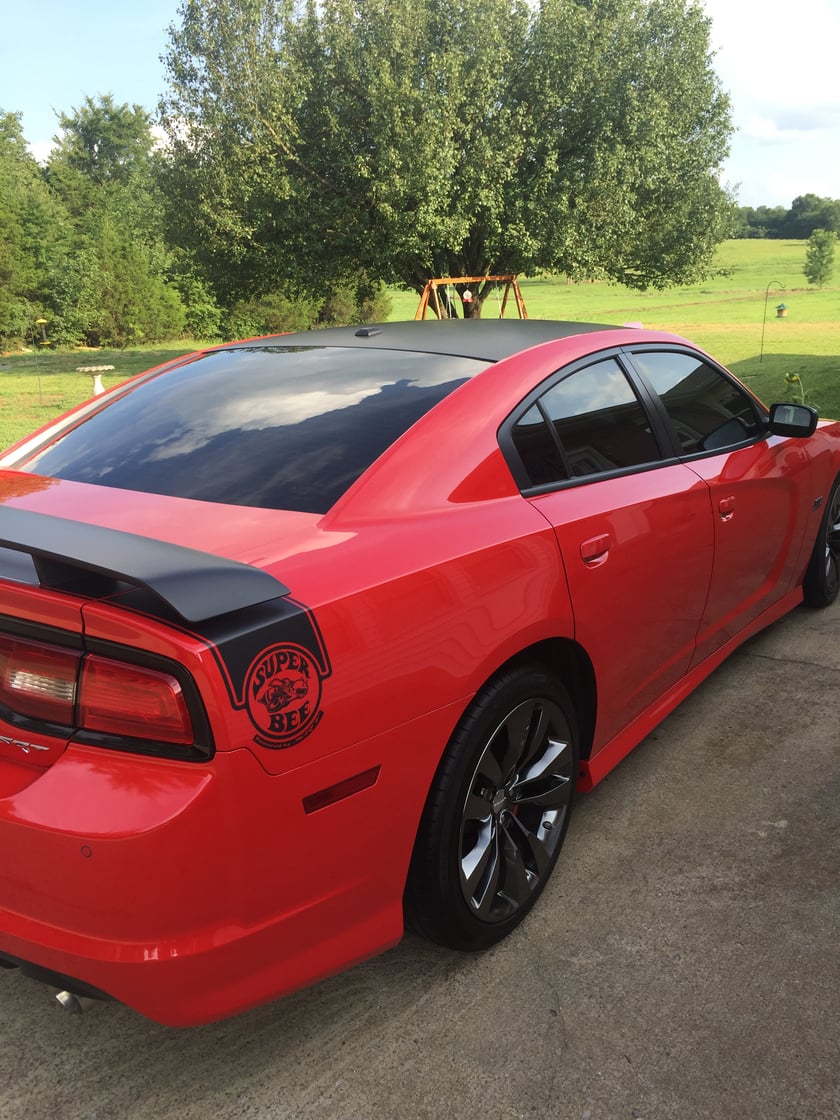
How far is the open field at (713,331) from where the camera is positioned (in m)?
Result: 16.2

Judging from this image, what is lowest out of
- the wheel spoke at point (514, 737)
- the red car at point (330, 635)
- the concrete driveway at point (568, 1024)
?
the concrete driveway at point (568, 1024)

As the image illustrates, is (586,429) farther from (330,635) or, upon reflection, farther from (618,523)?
(330,635)

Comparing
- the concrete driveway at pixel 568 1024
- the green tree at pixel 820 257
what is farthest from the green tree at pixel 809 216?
the concrete driveway at pixel 568 1024

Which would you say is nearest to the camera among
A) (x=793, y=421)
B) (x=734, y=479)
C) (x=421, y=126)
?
(x=734, y=479)

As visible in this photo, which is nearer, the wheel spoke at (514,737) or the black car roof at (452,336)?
the wheel spoke at (514,737)

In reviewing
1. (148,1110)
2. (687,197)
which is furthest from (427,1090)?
(687,197)

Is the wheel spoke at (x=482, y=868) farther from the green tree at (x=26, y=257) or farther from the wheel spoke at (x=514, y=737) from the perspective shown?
the green tree at (x=26, y=257)

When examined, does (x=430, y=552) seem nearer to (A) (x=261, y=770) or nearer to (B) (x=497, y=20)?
(A) (x=261, y=770)

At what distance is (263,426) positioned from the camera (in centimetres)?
251

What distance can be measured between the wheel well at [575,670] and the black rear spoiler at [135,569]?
33.4 inches

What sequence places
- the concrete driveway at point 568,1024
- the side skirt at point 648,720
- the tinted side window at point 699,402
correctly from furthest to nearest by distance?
the tinted side window at point 699,402 → the side skirt at point 648,720 → the concrete driveway at point 568,1024

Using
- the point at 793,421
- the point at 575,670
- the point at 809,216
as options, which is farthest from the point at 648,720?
the point at 809,216

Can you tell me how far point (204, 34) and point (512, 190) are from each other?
8922 millimetres

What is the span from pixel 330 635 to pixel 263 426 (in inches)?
36.8
